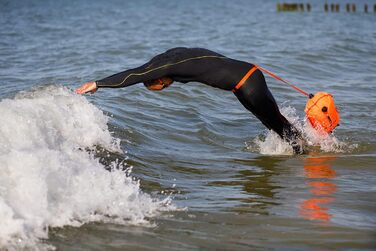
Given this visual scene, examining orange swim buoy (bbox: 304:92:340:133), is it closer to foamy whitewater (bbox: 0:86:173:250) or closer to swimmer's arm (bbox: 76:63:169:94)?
swimmer's arm (bbox: 76:63:169:94)

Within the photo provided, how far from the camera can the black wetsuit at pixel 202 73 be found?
812cm

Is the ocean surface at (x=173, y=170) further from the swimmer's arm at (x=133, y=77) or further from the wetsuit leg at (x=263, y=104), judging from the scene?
the swimmer's arm at (x=133, y=77)

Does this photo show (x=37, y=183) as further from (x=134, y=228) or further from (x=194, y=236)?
(x=194, y=236)

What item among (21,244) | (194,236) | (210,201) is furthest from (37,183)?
(210,201)

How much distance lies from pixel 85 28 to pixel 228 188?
2209cm

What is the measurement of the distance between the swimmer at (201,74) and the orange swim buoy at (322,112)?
74cm

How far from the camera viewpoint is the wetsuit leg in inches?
333

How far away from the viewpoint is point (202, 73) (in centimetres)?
839

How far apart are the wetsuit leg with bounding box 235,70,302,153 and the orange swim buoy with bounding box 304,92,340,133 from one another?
0.29 m

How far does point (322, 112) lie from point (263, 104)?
93 centimetres

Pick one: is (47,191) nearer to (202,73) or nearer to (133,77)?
(133,77)

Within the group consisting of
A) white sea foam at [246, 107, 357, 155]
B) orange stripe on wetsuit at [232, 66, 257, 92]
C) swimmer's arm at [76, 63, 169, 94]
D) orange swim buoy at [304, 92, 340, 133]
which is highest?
swimmer's arm at [76, 63, 169, 94]

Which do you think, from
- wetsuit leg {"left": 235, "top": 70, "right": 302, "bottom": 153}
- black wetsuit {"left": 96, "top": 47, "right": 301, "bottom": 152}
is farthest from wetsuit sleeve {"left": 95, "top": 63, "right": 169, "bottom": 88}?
wetsuit leg {"left": 235, "top": 70, "right": 302, "bottom": 153}

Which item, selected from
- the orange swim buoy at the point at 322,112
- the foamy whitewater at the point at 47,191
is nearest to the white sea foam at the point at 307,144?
the orange swim buoy at the point at 322,112
